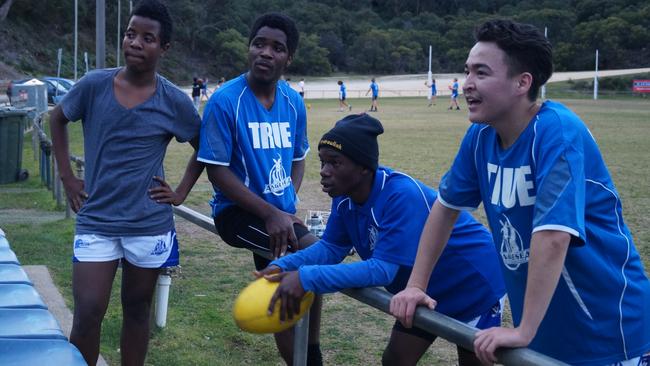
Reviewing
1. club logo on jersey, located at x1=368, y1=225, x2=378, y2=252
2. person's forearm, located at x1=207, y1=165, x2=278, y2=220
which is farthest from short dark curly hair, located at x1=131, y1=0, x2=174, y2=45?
club logo on jersey, located at x1=368, y1=225, x2=378, y2=252

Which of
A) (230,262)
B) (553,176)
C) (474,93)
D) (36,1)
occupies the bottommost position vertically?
(230,262)

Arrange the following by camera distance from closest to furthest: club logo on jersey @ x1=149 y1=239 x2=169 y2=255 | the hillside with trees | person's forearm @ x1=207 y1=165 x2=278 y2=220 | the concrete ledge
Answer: person's forearm @ x1=207 y1=165 x2=278 y2=220
club logo on jersey @ x1=149 y1=239 x2=169 y2=255
the concrete ledge
the hillside with trees

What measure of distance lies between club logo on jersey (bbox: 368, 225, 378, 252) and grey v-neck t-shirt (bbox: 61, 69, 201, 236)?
1219 mm

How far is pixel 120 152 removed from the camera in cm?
402

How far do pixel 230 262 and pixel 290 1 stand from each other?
303ft

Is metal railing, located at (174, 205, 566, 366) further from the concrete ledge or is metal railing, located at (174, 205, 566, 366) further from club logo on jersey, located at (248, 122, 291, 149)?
the concrete ledge

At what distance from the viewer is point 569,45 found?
80.4 meters

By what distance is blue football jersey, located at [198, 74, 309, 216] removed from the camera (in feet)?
13.2

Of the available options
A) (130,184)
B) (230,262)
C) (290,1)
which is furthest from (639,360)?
(290,1)

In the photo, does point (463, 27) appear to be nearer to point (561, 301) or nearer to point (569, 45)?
point (569, 45)

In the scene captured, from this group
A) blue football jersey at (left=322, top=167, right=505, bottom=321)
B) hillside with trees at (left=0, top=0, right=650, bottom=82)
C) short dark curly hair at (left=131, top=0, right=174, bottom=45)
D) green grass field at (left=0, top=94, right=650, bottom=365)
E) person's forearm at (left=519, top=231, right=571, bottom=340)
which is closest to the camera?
person's forearm at (left=519, top=231, right=571, bottom=340)

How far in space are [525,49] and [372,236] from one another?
106 cm

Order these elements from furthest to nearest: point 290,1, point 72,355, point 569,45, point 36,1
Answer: point 290,1 < point 569,45 < point 36,1 < point 72,355

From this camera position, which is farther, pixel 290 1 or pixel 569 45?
pixel 290 1
